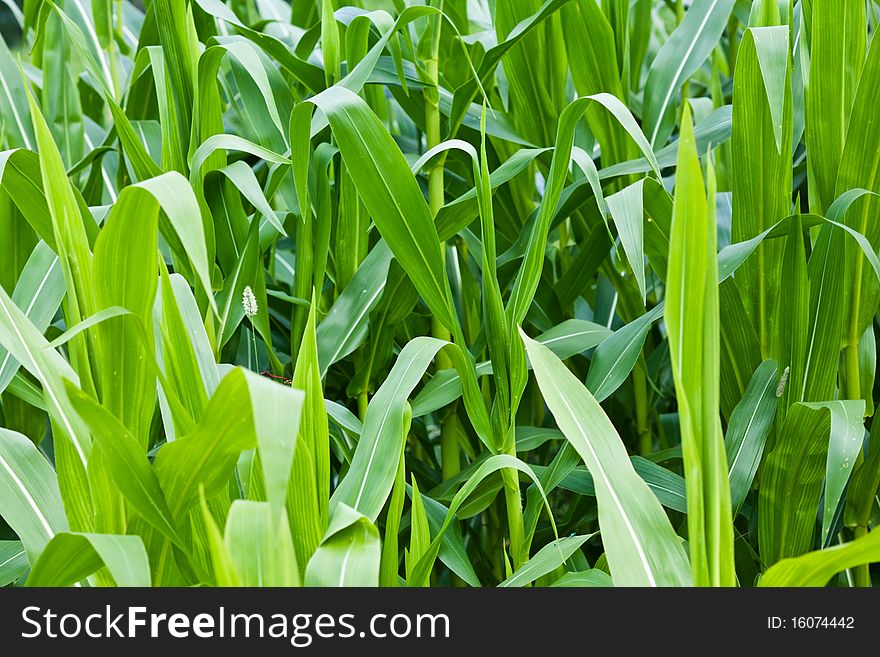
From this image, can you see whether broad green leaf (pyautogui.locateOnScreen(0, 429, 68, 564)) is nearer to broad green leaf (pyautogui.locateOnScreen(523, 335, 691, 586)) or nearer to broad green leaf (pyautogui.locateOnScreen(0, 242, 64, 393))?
broad green leaf (pyautogui.locateOnScreen(0, 242, 64, 393))

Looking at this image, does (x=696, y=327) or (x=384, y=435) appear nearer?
A: (x=696, y=327)

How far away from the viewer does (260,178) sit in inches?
27.4

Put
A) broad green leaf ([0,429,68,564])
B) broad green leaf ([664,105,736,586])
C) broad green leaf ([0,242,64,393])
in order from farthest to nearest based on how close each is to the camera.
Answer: broad green leaf ([0,242,64,393]), broad green leaf ([0,429,68,564]), broad green leaf ([664,105,736,586])

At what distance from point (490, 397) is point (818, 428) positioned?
0.22 m

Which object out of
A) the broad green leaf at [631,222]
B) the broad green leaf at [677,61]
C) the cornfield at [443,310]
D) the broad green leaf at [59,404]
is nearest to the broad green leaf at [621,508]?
the cornfield at [443,310]

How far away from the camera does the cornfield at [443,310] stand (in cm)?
33

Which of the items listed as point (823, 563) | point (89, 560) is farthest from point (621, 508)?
point (89, 560)

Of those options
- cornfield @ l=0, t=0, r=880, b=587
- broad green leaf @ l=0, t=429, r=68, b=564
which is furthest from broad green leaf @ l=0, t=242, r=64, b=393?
broad green leaf @ l=0, t=429, r=68, b=564

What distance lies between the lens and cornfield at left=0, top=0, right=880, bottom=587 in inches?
13.0

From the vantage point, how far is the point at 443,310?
0.48 m

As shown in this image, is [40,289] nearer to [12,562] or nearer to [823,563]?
[12,562]

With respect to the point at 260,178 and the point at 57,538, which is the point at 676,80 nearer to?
the point at 260,178

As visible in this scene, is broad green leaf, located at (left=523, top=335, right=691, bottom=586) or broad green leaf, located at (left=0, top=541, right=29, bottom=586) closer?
broad green leaf, located at (left=523, top=335, right=691, bottom=586)
